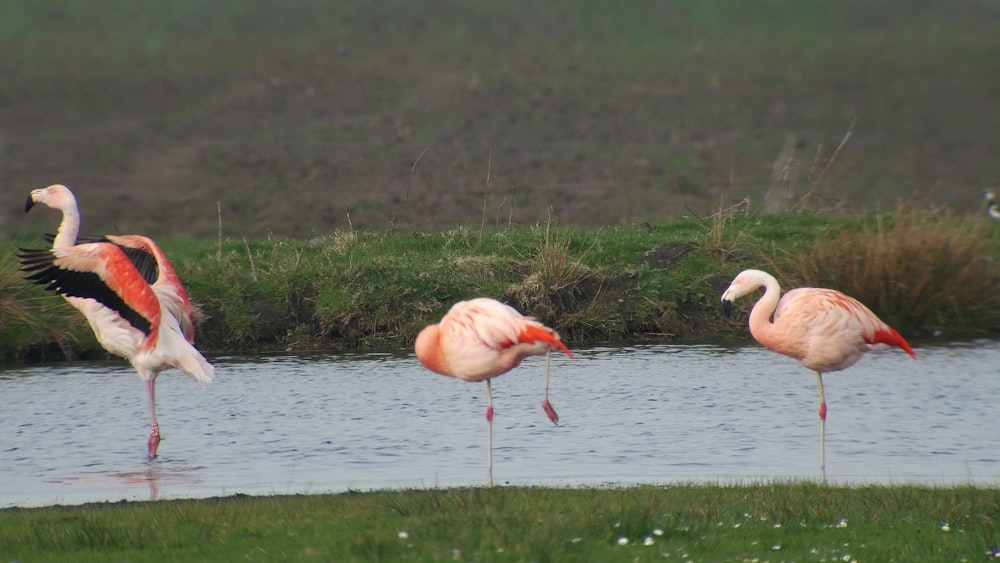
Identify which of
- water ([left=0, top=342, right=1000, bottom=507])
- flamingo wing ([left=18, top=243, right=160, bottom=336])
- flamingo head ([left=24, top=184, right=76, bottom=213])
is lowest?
water ([left=0, top=342, right=1000, bottom=507])

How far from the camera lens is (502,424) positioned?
31.0 ft

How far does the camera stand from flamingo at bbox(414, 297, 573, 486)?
819cm

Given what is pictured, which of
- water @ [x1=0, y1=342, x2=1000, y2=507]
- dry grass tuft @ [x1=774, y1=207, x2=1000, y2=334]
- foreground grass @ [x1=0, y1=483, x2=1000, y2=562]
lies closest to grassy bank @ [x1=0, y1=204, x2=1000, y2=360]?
dry grass tuft @ [x1=774, y1=207, x2=1000, y2=334]

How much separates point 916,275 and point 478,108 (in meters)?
19.4

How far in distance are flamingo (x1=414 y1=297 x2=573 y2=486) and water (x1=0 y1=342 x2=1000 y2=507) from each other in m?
0.50

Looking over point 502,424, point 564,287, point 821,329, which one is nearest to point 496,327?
point 502,424

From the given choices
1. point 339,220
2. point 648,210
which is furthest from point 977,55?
point 339,220

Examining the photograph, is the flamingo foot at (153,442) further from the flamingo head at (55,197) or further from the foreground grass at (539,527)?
the flamingo head at (55,197)

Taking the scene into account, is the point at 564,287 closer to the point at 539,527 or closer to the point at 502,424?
the point at 502,424

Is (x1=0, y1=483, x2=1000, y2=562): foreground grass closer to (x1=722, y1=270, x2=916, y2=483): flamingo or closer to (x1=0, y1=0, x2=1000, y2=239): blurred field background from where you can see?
(x1=722, y1=270, x2=916, y2=483): flamingo

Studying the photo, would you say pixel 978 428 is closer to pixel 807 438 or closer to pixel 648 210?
pixel 807 438

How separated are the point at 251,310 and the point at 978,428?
6448 millimetres

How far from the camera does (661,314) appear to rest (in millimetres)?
12641

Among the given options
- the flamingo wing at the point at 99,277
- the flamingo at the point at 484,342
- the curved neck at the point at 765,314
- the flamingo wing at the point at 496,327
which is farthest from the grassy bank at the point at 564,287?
the flamingo wing at the point at 496,327
